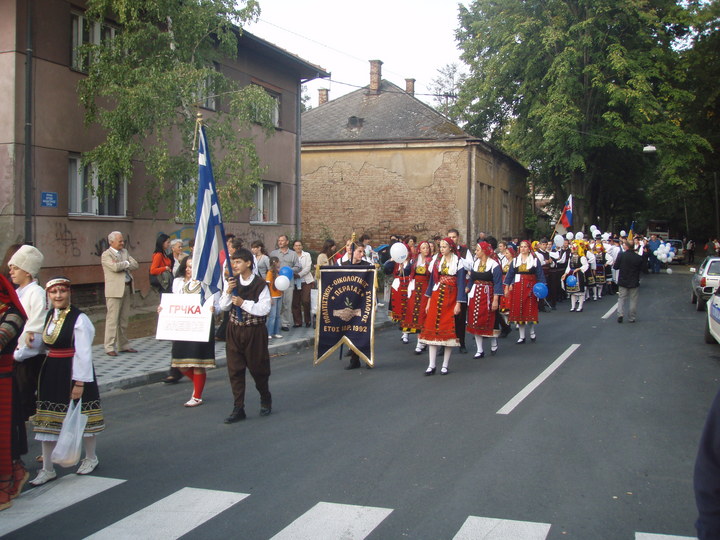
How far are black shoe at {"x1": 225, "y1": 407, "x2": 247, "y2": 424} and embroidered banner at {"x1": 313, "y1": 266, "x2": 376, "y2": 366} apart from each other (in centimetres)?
309

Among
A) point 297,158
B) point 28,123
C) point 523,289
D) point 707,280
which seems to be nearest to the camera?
point 28,123

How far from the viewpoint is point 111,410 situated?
8.12 m

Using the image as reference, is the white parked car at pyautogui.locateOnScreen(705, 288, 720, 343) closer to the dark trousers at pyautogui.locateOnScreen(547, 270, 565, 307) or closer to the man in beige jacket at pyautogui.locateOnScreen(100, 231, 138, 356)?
the dark trousers at pyautogui.locateOnScreen(547, 270, 565, 307)

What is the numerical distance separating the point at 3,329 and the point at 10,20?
11050 mm

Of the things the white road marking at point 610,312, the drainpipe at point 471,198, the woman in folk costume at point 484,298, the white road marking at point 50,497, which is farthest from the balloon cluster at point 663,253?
the white road marking at point 50,497

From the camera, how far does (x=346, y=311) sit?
1077 cm

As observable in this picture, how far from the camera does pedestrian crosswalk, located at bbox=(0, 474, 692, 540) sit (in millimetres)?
4492

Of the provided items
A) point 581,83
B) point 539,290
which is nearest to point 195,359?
point 539,290

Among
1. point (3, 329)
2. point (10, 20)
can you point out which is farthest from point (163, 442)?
point (10, 20)

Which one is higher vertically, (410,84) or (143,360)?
(410,84)

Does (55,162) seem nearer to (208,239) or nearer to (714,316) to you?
(208,239)

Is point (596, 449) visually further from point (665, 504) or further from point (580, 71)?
point (580, 71)

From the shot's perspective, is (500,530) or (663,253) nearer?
(500,530)

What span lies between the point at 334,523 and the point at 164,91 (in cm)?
1101
